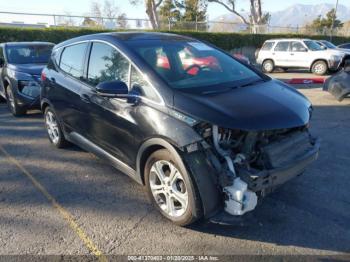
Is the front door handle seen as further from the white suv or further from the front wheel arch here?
the white suv

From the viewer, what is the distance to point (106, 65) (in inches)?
162

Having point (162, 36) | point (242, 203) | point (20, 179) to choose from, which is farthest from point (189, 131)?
point (20, 179)

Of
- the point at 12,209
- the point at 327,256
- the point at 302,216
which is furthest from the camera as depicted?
the point at 12,209

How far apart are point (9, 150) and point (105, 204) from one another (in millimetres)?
2662

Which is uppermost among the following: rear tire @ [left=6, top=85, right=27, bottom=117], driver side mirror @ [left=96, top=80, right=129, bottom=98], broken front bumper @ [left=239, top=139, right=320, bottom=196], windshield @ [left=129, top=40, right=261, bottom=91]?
windshield @ [left=129, top=40, right=261, bottom=91]

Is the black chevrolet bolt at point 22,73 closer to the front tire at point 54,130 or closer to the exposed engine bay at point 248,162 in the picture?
the front tire at point 54,130

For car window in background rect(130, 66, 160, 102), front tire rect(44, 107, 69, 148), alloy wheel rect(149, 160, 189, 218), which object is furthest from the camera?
front tire rect(44, 107, 69, 148)

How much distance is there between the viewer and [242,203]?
297 centimetres

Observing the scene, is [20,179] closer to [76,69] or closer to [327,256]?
[76,69]

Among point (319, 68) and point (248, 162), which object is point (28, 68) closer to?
point (248, 162)

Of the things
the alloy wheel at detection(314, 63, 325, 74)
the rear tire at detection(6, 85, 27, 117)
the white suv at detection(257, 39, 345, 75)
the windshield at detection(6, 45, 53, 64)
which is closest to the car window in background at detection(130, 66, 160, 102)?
the rear tire at detection(6, 85, 27, 117)

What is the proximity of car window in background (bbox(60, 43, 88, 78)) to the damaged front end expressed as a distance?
2.26 meters

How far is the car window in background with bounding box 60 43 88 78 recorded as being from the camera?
4602 mm

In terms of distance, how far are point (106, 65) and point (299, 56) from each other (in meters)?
15.4
